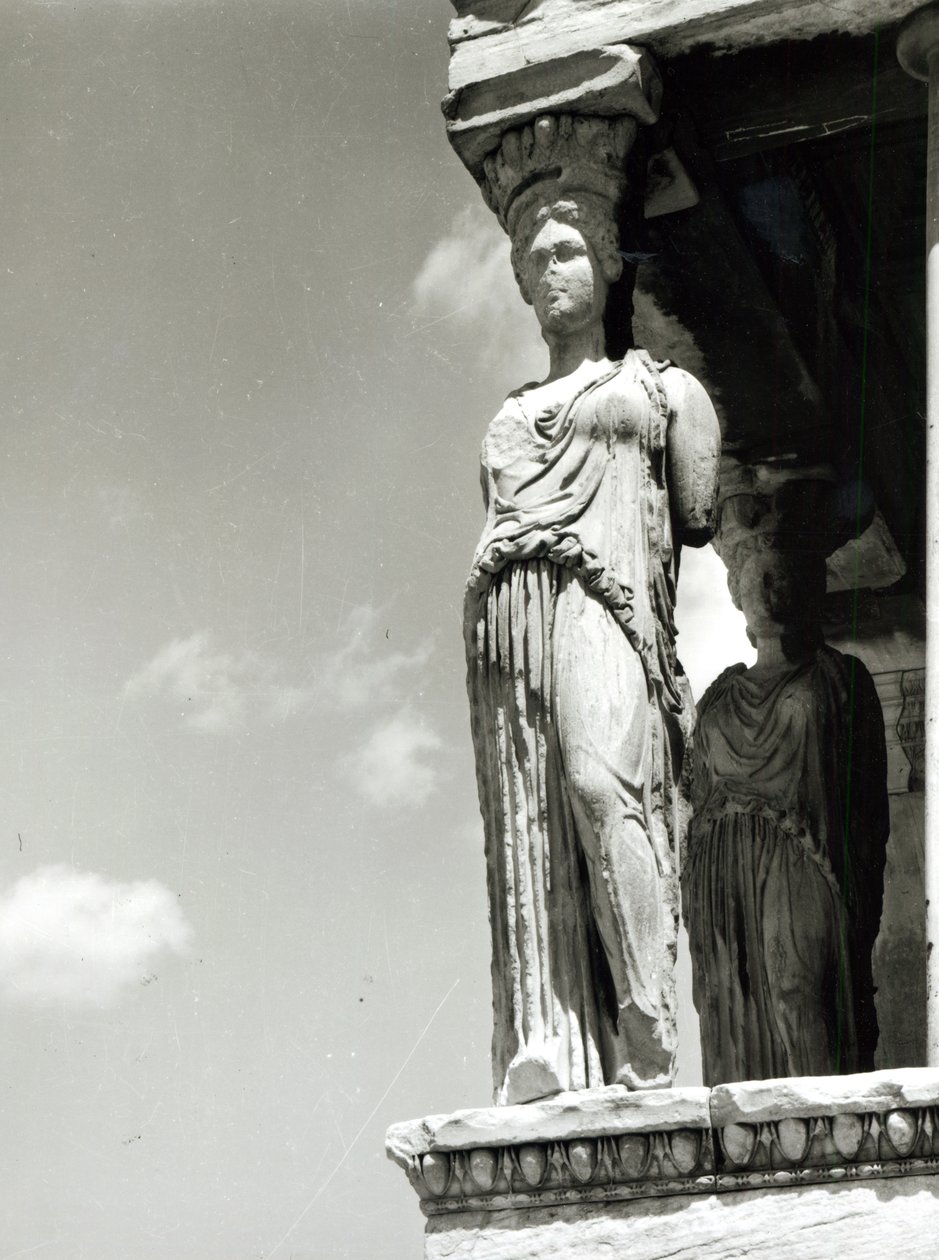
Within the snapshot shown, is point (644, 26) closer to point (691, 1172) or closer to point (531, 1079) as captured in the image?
point (531, 1079)

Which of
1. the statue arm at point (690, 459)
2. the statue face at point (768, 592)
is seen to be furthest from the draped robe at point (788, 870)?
the statue arm at point (690, 459)

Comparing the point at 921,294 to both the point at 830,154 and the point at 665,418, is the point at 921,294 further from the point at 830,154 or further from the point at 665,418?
the point at 665,418

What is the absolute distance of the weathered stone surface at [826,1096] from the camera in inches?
279

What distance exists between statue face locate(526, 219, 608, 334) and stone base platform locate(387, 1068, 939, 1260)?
2748 millimetres

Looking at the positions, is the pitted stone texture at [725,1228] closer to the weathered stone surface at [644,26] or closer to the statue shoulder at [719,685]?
the statue shoulder at [719,685]

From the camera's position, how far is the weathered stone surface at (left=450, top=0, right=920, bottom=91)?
8.66 metres

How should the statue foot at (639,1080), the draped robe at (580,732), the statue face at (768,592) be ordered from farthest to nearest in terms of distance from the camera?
the statue face at (768,592)
the draped robe at (580,732)
the statue foot at (639,1080)

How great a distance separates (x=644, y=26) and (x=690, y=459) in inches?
62.2

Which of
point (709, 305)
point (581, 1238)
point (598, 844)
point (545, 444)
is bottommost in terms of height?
point (581, 1238)

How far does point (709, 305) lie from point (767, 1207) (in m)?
4.36

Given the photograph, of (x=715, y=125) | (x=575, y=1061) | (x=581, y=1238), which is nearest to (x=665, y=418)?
(x=715, y=125)

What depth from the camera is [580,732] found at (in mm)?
7961

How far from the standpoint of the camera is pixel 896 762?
1158 cm

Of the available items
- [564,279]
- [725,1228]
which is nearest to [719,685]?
[564,279]
